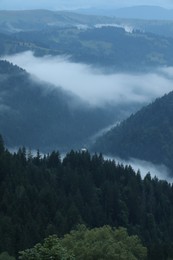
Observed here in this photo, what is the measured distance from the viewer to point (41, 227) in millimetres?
94188

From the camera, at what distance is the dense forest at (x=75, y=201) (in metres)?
90.4

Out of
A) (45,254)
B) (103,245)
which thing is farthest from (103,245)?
(45,254)

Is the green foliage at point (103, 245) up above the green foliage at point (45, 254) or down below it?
above

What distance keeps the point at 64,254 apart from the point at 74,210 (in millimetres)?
76438

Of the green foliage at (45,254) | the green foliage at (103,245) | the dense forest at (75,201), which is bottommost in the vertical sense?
the green foliage at (45,254)

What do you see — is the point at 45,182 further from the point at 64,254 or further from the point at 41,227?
the point at 64,254

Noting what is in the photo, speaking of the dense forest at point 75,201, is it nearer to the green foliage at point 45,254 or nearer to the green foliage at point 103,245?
the green foliage at point 103,245

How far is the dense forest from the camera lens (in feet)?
297

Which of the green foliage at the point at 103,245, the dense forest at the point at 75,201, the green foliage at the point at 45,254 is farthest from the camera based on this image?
the dense forest at the point at 75,201

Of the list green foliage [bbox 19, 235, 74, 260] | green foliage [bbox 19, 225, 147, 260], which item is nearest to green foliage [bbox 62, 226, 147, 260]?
green foliage [bbox 19, 225, 147, 260]

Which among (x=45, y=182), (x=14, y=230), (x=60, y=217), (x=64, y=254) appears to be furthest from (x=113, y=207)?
(x=64, y=254)

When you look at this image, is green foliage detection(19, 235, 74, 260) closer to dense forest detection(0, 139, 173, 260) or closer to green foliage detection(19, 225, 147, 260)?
green foliage detection(19, 225, 147, 260)

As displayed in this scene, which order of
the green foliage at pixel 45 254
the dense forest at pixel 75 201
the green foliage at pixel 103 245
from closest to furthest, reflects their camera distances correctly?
the green foliage at pixel 45 254 < the green foliage at pixel 103 245 < the dense forest at pixel 75 201

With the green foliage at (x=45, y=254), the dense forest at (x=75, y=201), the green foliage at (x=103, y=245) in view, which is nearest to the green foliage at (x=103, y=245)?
the green foliage at (x=103, y=245)
